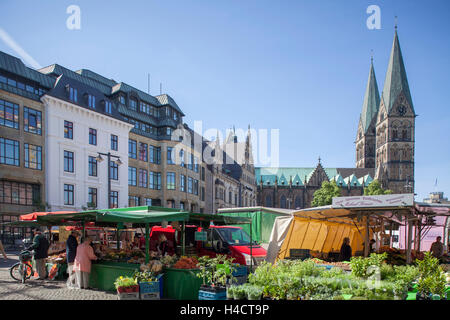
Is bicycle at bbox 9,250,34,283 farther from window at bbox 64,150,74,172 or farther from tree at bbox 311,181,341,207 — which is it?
tree at bbox 311,181,341,207

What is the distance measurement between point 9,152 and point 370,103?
120 m

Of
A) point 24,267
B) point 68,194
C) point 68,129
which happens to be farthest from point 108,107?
point 24,267

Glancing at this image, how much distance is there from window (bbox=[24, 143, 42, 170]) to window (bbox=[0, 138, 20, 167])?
74 cm

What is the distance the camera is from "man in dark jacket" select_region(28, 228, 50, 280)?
45.1 feet

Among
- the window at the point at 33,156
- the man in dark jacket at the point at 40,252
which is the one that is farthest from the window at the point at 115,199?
Result: the man in dark jacket at the point at 40,252

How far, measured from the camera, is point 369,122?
416ft

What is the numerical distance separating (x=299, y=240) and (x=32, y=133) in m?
24.0

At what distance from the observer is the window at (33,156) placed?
3073 centimetres

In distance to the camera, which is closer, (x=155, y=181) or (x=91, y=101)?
(x=91, y=101)

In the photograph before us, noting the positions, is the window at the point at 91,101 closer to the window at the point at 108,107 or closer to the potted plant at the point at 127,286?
the window at the point at 108,107

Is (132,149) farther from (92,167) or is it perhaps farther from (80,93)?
(80,93)

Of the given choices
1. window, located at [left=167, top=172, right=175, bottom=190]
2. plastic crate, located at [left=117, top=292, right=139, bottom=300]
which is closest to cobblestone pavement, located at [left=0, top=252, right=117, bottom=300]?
plastic crate, located at [left=117, top=292, right=139, bottom=300]
